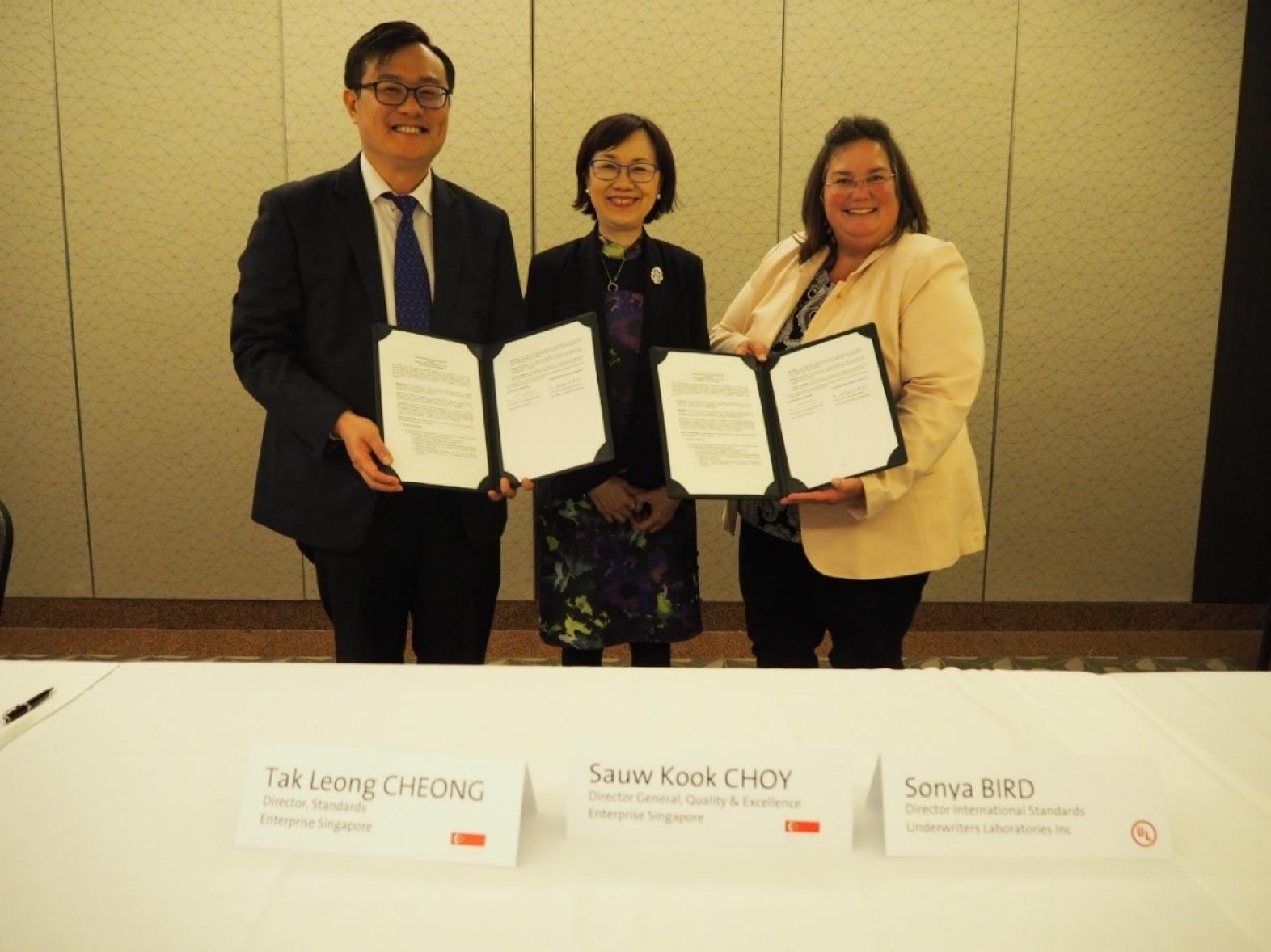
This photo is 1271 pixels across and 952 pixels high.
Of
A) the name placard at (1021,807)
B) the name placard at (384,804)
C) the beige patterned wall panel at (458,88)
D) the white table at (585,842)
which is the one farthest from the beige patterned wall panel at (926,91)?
the name placard at (384,804)

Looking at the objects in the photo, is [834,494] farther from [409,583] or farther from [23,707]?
[23,707]

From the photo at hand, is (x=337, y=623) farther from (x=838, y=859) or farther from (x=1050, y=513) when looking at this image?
(x=1050, y=513)

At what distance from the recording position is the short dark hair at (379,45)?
1.92 metres

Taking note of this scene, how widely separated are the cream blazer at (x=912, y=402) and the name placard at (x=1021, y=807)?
977 mm

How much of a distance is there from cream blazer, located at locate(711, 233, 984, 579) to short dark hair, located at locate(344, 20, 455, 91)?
1.00 meters

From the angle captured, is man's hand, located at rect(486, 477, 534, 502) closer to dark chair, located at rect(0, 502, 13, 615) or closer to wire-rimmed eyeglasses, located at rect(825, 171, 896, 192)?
dark chair, located at rect(0, 502, 13, 615)

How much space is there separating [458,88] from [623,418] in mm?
2064

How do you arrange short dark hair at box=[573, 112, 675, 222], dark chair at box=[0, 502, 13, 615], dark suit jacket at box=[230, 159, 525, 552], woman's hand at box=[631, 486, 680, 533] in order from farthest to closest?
woman's hand at box=[631, 486, 680, 533] < short dark hair at box=[573, 112, 675, 222] < dark suit jacket at box=[230, 159, 525, 552] < dark chair at box=[0, 502, 13, 615]

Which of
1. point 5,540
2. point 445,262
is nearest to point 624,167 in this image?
point 445,262

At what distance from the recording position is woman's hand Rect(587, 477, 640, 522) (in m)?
2.22

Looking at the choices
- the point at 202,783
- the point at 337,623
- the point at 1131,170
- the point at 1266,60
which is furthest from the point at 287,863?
the point at 1266,60

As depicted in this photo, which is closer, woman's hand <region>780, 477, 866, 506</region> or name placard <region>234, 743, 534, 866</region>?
name placard <region>234, 743, 534, 866</region>

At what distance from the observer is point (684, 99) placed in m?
3.62

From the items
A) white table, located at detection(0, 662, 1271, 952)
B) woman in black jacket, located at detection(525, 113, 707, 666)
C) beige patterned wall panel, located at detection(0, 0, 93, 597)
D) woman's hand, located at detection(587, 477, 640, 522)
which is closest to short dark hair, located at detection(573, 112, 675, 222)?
woman in black jacket, located at detection(525, 113, 707, 666)
